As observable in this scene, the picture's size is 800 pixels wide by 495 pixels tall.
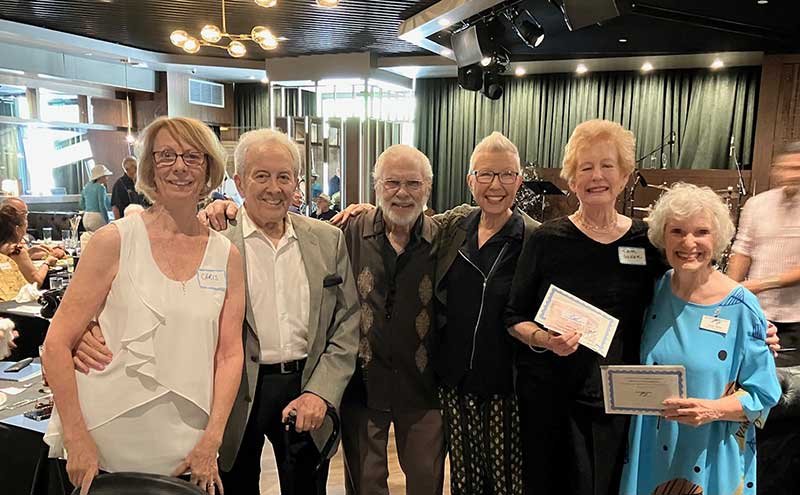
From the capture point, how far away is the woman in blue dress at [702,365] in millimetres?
1612

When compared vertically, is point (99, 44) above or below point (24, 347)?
above

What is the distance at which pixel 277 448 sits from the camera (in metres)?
1.90

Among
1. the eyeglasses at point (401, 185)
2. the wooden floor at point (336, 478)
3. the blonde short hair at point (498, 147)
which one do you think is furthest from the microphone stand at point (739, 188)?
the eyeglasses at point (401, 185)

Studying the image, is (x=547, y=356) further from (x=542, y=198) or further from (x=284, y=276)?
(x=542, y=198)

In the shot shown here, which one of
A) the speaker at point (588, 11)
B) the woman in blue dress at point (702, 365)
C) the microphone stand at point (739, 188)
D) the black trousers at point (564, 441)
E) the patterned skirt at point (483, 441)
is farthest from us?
the microphone stand at point (739, 188)

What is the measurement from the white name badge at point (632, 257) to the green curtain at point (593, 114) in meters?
8.63

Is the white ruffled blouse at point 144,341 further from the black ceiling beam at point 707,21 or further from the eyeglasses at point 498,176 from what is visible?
the black ceiling beam at point 707,21

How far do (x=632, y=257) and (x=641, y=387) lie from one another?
16.7 inches

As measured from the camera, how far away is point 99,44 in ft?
28.6

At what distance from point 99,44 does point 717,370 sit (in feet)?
31.6

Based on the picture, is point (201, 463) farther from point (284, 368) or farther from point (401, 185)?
point (401, 185)

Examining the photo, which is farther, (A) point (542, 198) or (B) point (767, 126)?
(A) point (542, 198)

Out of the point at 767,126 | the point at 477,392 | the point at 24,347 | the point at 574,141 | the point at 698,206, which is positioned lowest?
the point at 24,347

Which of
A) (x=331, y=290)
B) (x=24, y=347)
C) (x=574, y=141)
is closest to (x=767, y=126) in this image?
(x=574, y=141)
